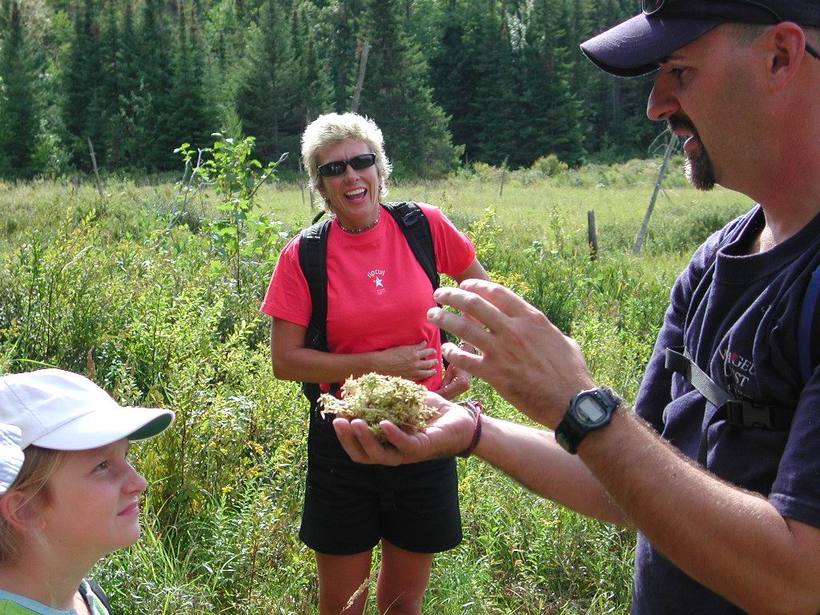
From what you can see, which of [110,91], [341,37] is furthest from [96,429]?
[341,37]

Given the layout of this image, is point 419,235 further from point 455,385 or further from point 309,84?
point 309,84

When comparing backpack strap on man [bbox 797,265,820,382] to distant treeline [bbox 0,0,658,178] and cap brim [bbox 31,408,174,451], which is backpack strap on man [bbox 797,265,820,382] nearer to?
cap brim [bbox 31,408,174,451]

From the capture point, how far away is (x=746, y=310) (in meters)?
1.71

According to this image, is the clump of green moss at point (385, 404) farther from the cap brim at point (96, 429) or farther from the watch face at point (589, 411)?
the watch face at point (589, 411)

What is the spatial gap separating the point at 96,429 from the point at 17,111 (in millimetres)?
47555

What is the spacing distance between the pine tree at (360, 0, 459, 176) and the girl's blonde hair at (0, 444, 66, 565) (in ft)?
175

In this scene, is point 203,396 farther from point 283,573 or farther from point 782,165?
point 782,165

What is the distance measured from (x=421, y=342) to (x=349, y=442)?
1.25 meters

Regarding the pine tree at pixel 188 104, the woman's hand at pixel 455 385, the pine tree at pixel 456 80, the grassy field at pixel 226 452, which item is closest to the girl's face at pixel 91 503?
the grassy field at pixel 226 452

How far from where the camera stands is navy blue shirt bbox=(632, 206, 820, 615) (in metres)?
1.52

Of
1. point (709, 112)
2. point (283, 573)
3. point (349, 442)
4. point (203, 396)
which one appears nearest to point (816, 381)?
point (709, 112)

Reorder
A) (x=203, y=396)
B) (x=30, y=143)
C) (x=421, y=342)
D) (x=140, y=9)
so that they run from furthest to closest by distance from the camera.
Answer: (x=140, y=9) → (x=30, y=143) → (x=203, y=396) → (x=421, y=342)

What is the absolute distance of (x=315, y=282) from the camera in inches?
143

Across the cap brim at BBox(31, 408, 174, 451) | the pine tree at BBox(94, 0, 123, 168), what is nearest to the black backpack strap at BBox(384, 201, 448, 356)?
the cap brim at BBox(31, 408, 174, 451)
